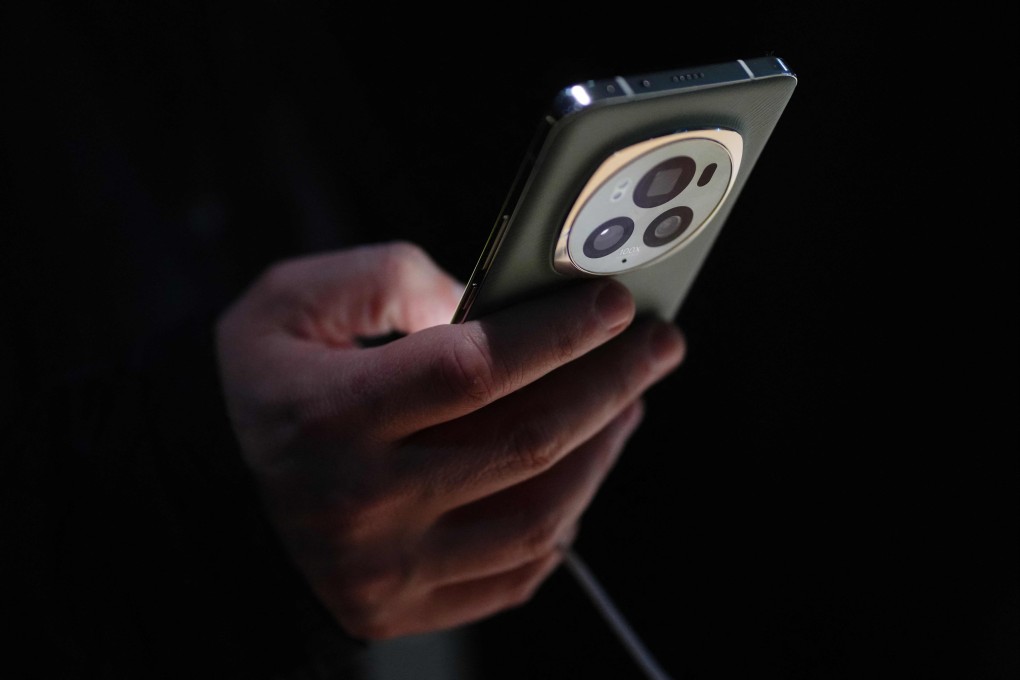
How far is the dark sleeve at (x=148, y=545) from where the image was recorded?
0.54 metres

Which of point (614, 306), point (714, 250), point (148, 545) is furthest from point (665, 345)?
point (148, 545)

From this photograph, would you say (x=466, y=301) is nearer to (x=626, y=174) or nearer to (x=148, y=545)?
(x=626, y=174)

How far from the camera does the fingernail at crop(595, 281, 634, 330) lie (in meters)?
0.41

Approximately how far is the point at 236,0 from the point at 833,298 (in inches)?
28.6

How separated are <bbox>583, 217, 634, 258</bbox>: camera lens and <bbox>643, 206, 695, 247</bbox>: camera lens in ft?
0.06

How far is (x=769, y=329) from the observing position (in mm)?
634

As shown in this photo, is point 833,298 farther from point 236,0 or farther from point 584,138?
point 236,0

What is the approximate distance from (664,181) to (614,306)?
0.08 m

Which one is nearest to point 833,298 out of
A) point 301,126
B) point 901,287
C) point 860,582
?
point 901,287

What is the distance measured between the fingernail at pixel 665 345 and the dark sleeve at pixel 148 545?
0.32 metres

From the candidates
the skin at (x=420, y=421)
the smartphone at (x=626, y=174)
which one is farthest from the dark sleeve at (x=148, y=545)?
the smartphone at (x=626, y=174)

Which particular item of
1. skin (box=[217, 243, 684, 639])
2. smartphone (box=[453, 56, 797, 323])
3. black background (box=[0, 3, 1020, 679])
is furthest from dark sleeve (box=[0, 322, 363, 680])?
smartphone (box=[453, 56, 797, 323])

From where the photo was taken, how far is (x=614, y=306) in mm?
409

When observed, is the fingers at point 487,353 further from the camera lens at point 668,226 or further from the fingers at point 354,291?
the fingers at point 354,291
